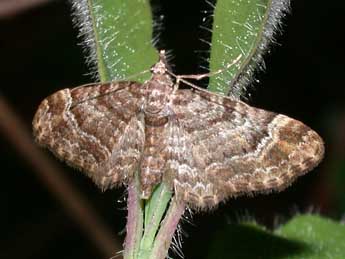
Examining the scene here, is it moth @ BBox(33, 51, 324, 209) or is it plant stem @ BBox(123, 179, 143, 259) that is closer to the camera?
plant stem @ BBox(123, 179, 143, 259)

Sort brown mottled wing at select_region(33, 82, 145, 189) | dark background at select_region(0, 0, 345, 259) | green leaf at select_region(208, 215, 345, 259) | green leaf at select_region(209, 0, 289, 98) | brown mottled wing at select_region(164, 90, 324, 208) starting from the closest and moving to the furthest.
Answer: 1. green leaf at select_region(209, 0, 289, 98)
2. brown mottled wing at select_region(164, 90, 324, 208)
3. brown mottled wing at select_region(33, 82, 145, 189)
4. green leaf at select_region(208, 215, 345, 259)
5. dark background at select_region(0, 0, 345, 259)

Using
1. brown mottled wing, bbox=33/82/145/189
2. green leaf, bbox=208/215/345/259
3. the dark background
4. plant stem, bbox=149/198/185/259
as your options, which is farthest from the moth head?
the dark background

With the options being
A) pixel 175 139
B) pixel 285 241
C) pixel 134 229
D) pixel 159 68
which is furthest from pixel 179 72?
pixel 134 229

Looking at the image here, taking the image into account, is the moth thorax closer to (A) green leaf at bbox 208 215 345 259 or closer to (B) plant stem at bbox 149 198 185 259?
(B) plant stem at bbox 149 198 185 259

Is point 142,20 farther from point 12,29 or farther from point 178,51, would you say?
point 12,29

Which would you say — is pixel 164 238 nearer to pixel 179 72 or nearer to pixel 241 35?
pixel 241 35

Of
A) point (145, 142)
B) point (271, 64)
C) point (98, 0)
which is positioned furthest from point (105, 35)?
point (271, 64)
